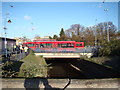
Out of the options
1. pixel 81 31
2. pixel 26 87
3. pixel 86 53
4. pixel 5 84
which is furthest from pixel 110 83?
pixel 81 31

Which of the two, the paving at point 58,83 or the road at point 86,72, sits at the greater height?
the paving at point 58,83

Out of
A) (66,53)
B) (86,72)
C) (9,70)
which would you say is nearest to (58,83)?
(9,70)

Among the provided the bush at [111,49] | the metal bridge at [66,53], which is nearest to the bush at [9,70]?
the metal bridge at [66,53]

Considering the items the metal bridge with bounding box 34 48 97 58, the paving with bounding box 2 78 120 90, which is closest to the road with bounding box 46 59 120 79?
the metal bridge with bounding box 34 48 97 58

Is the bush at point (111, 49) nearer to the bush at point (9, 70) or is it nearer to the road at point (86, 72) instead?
the road at point (86, 72)

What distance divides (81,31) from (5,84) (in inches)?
2321

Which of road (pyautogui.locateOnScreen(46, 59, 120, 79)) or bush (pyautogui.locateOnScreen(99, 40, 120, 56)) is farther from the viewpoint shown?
bush (pyautogui.locateOnScreen(99, 40, 120, 56))

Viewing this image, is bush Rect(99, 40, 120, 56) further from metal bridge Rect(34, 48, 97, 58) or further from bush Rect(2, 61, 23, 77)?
bush Rect(2, 61, 23, 77)

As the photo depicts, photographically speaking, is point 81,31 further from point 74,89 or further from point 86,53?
point 74,89

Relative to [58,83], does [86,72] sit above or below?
below

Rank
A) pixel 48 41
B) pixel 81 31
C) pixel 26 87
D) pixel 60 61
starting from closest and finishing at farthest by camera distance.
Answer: pixel 26 87 < pixel 48 41 < pixel 60 61 < pixel 81 31

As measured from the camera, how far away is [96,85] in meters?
5.91

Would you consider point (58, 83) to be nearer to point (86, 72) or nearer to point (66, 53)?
point (86, 72)

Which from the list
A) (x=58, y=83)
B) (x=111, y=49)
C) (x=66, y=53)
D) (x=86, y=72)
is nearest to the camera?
(x=58, y=83)
